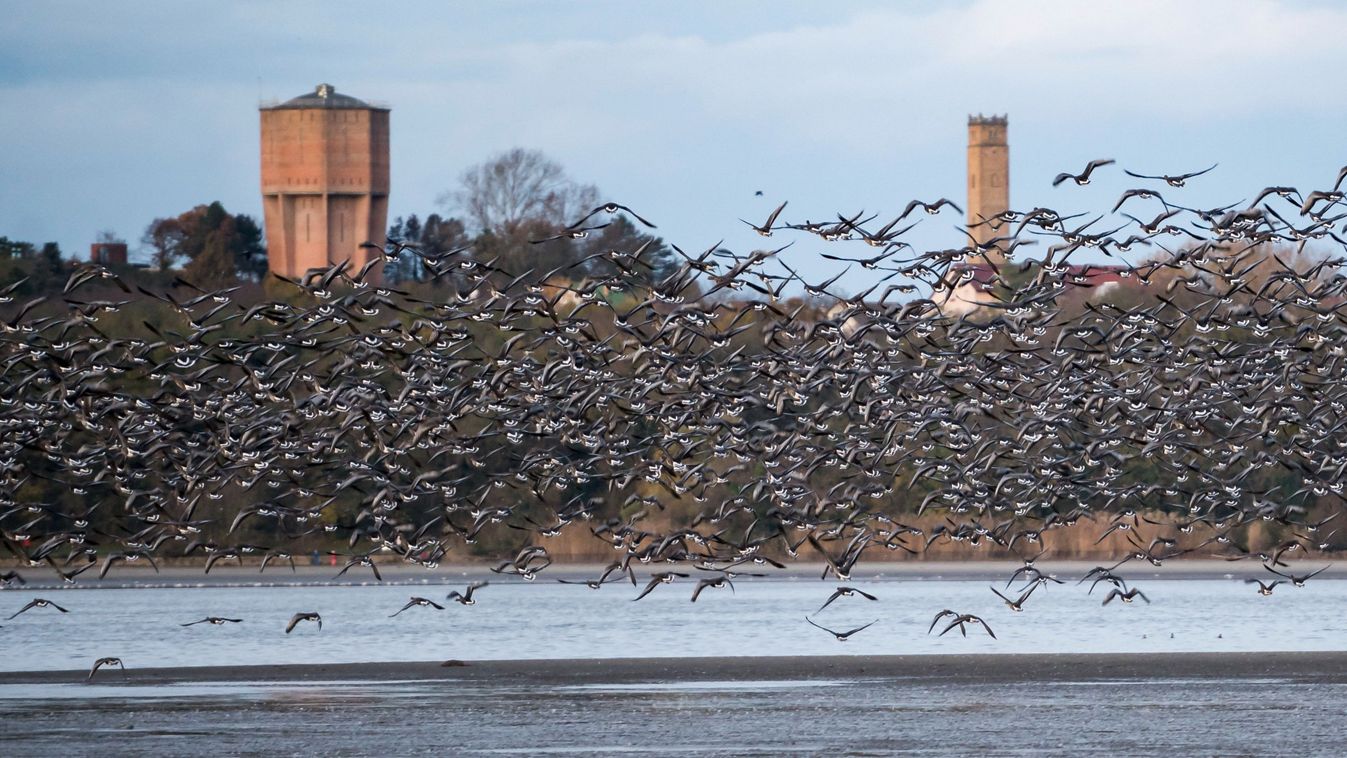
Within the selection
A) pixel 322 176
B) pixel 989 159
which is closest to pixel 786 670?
pixel 322 176

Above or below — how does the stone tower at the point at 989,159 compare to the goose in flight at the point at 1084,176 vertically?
above

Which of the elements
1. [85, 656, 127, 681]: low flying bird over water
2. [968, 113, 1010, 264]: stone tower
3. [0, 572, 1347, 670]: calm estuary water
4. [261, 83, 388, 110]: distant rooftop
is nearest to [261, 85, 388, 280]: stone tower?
[261, 83, 388, 110]: distant rooftop

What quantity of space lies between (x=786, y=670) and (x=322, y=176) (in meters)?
93.2

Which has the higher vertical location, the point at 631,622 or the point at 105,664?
the point at 105,664

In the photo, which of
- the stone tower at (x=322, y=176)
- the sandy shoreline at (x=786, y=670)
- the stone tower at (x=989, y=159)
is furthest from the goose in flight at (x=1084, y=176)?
the stone tower at (x=989, y=159)

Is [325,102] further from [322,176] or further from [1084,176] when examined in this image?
[1084,176]

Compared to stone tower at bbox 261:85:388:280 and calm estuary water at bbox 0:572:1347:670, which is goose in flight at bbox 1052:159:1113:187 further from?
stone tower at bbox 261:85:388:280

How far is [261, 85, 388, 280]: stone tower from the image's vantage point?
428ft

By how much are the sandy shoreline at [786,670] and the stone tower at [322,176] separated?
86402mm

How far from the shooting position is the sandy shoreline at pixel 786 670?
41.3 metres

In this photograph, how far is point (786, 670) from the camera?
42969 mm

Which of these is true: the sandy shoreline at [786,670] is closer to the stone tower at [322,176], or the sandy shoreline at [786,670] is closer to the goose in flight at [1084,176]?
the goose in flight at [1084,176]

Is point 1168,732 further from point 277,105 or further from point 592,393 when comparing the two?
point 277,105

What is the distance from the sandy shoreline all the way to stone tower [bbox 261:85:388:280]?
3402 inches
